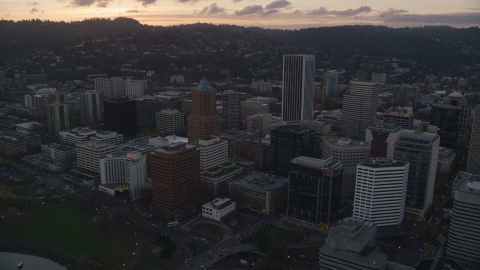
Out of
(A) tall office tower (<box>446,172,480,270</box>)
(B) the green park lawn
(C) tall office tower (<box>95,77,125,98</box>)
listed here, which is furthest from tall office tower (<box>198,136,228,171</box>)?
(C) tall office tower (<box>95,77,125,98</box>)

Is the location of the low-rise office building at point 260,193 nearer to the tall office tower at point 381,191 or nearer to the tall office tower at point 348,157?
the tall office tower at point 348,157

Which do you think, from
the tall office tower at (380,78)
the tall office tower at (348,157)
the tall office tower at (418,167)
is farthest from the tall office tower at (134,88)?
the tall office tower at (418,167)

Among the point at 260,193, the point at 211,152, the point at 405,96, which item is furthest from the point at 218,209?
the point at 405,96

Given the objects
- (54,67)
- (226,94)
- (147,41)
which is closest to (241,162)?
(226,94)

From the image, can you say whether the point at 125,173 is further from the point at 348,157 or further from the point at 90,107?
the point at 90,107

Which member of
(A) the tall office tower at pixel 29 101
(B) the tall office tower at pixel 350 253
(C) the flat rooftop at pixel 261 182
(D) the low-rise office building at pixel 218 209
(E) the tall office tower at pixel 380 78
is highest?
(E) the tall office tower at pixel 380 78

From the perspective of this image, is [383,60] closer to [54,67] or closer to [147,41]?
[147,41]
